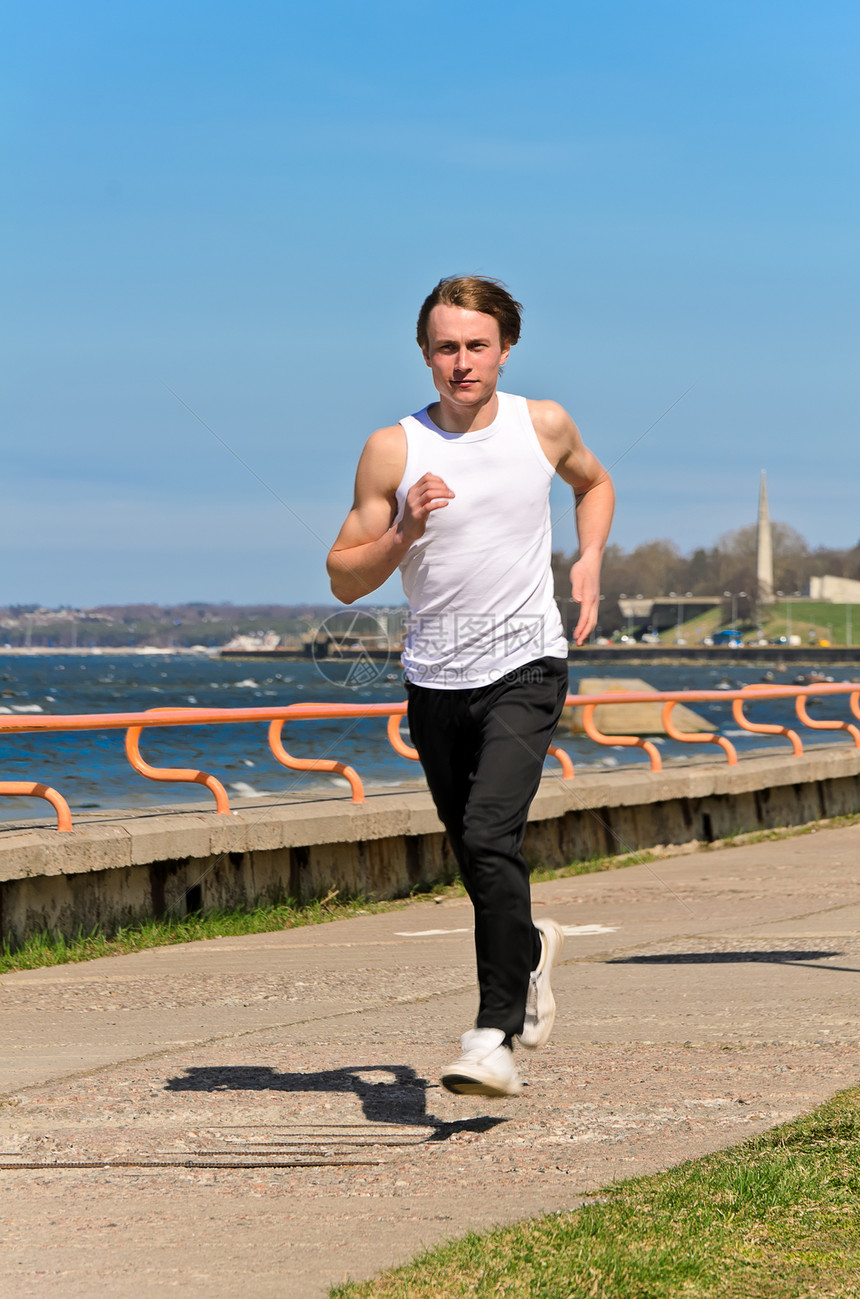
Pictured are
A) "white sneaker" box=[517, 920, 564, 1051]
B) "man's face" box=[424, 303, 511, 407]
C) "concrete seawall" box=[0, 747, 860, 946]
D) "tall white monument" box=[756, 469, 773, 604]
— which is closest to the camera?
"man's face" box=[424, 303, 511, 407]

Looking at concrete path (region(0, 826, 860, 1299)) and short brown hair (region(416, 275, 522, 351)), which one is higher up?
short brown hair (region(416, 275, 522, 351))

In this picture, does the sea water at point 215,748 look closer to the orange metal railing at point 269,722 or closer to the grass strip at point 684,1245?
the orange metal railing at point 269,722

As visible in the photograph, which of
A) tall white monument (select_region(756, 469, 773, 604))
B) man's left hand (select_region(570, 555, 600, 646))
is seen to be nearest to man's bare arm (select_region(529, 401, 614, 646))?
man's left hand (select_region(570, 555, 600, 646))

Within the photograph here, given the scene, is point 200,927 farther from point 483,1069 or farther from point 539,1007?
point 483,1069

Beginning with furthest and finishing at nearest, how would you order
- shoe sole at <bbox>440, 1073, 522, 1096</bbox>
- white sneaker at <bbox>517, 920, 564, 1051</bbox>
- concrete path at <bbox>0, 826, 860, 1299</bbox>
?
white sneaker at <bbox>517, 920, 564, 1051</bbox>
shoe sole at <bbox>440, 1073, 522, 1096</bbox>
concrete path at <bbox>0, 826, 860, 1299</bbox>

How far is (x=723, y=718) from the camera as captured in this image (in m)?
92.2

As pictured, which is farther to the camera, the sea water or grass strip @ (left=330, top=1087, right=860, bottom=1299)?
the sea water

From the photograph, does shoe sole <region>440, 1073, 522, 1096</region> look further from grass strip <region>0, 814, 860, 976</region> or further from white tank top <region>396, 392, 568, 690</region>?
grass strip <region>0, 814, 860, 976</region>

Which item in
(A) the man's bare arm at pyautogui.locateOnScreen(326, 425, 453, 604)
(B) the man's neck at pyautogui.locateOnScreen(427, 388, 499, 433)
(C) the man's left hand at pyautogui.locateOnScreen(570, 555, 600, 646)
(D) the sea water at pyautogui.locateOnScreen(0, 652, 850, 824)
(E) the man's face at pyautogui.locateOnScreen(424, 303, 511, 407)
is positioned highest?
(E) the man's face at pyautogui.locateOnScreen(424, 303, 511, 407)

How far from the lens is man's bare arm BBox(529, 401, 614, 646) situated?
4203 mm

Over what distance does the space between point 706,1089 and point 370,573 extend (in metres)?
1.70

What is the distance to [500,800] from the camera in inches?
158

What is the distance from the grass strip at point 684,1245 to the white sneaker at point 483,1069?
42cm

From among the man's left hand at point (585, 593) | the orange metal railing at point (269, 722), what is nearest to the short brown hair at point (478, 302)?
the man's left hand at point (585, 593)
